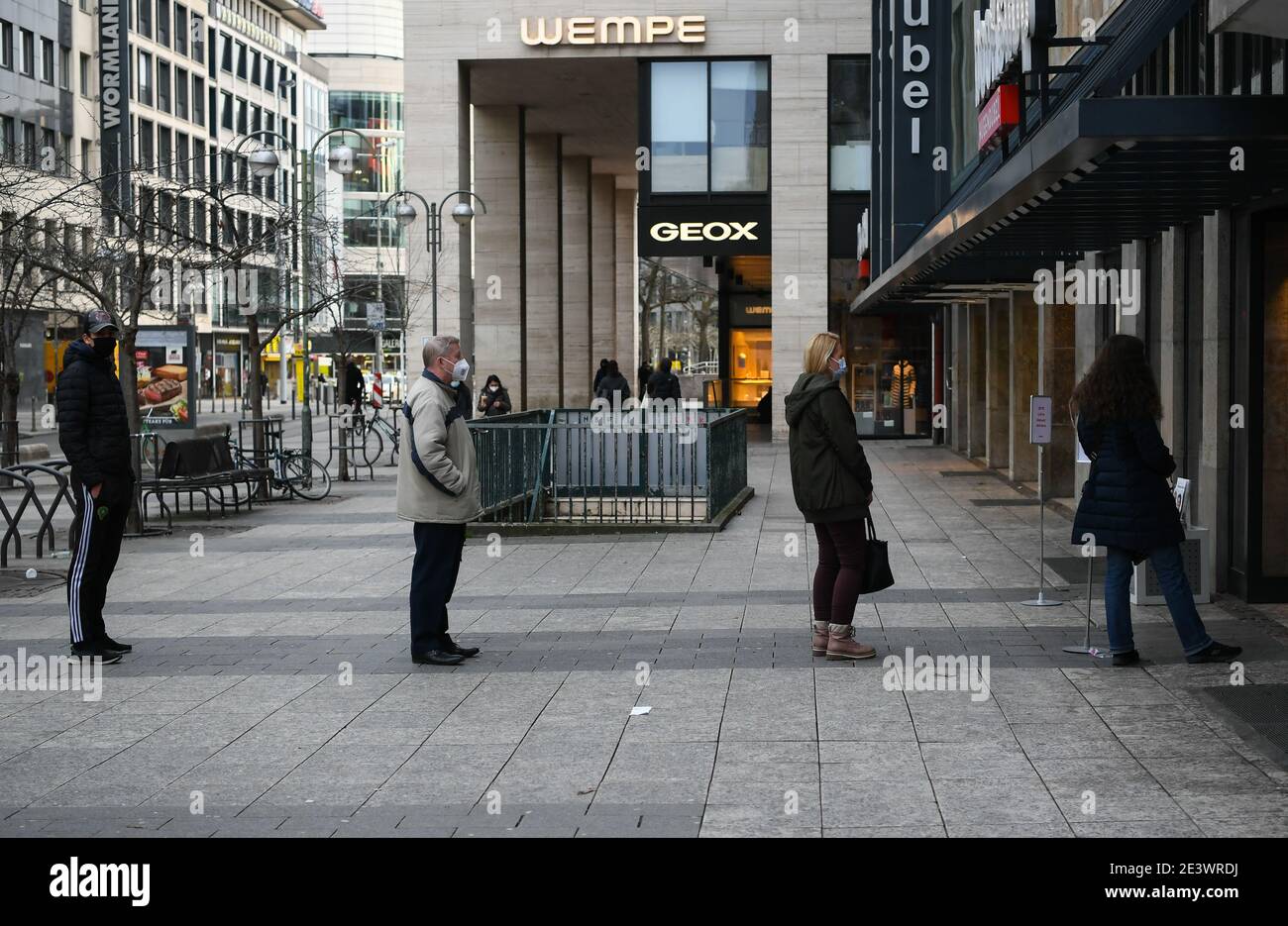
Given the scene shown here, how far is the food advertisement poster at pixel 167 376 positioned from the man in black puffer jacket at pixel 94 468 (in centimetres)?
1444

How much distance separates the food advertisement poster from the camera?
2444cm

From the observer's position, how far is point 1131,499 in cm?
912

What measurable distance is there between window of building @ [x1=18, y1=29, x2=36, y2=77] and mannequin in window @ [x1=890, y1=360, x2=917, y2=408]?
131 feet

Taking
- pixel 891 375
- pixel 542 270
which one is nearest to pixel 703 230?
pixel 891 375

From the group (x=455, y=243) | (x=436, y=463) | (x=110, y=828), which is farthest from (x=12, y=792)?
(x=455, y=243)

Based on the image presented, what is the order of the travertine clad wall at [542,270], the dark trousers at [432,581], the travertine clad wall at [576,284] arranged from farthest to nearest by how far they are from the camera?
the travertine clad wall at [576,284]
the travertine clad wall at [542,270]
the dark trousers at [432,581]

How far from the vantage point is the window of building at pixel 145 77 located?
77062 millimetres

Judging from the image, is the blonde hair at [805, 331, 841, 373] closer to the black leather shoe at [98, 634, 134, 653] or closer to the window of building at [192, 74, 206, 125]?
the black leather shoe at [98, 634, 134, 653]

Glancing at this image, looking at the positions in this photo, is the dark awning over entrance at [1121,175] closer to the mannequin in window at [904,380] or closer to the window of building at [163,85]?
the mannequin in window at [904,380]

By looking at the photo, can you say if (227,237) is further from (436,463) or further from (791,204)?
(791,204)

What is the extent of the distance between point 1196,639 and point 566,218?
4927 cm

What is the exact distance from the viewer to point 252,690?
29.3 feet

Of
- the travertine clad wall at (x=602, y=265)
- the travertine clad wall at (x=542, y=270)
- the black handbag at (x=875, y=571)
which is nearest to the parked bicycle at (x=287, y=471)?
the black handbag at (x=875, y=571)

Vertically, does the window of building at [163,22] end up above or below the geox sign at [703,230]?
above
